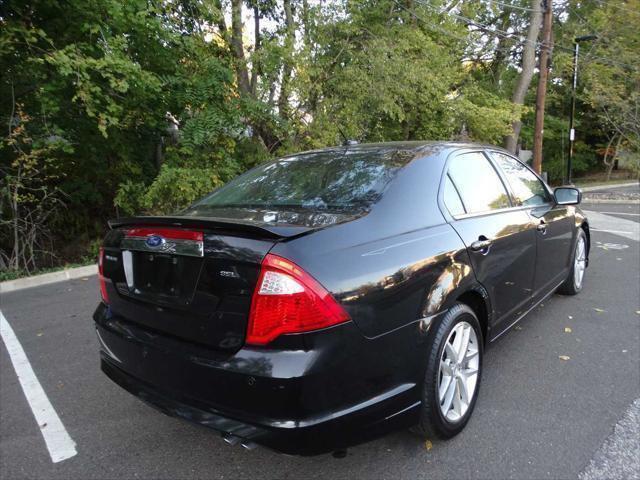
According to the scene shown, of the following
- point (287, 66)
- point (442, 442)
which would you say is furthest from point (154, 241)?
point (287, 66)

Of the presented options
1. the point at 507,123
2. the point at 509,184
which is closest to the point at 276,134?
the point at 509,184

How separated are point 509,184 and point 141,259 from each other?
270cm

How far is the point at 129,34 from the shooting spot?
750 centimetres

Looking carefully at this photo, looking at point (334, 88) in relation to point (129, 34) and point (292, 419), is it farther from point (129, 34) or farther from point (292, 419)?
point (292, 419)

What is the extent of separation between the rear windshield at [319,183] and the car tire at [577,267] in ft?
9.33

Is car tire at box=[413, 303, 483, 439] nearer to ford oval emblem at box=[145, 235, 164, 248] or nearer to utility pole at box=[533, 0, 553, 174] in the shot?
ford oval emblem at box=[145, 235, 164, 248]

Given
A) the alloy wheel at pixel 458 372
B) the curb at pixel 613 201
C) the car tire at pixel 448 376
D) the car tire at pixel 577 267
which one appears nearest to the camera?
the car tire at pixel 448 376

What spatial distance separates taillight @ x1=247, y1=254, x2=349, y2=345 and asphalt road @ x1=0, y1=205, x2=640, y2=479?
76 centimetres

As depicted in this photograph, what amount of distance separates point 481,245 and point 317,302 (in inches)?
52.9

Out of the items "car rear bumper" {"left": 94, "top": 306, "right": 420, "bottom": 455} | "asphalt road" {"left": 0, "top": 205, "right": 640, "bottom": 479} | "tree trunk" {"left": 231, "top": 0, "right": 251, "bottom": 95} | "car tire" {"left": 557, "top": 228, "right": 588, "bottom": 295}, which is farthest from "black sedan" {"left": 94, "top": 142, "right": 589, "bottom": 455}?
"tree trunk" {"left": 231, "top": 0, "right": 251, "bottom": 95}

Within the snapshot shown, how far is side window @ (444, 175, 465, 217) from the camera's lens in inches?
104

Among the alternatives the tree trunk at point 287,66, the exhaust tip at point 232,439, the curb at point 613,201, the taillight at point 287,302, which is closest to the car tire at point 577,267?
the taillight at point 287,302

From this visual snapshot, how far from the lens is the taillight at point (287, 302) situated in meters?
1.76

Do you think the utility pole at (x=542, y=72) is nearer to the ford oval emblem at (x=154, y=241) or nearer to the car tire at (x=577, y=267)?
the car tire at (x=577, y=267)
